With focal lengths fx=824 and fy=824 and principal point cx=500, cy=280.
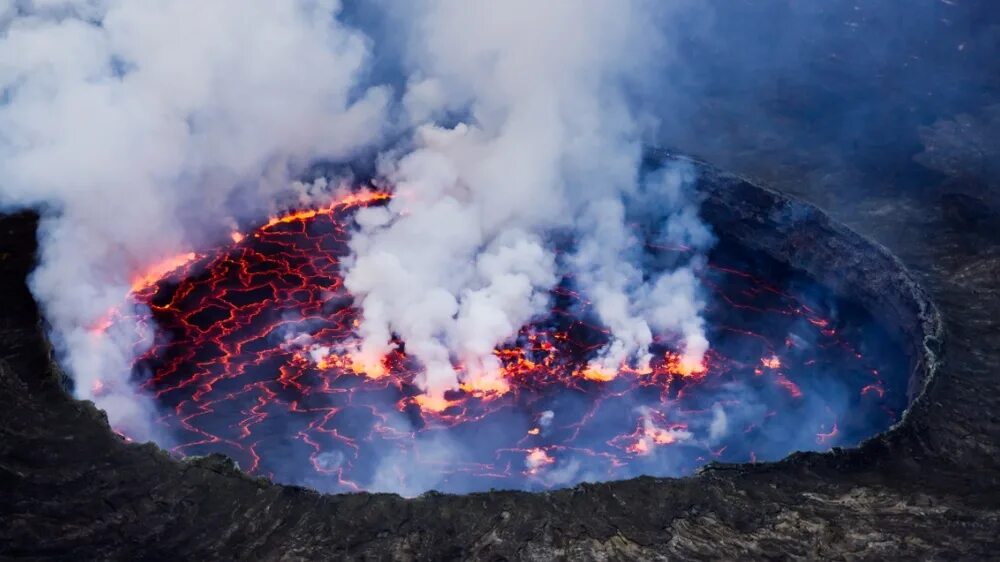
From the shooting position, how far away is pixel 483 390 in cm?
1995

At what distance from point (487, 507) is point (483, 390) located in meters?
6.05

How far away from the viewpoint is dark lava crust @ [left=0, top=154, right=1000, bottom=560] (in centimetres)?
1323

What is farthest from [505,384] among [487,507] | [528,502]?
[487,507]

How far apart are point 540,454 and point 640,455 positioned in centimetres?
224

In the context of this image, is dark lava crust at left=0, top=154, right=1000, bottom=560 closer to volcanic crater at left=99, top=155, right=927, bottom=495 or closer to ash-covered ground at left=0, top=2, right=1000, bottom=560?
ash-covered ground at left=0, top=2, right=1000, bottom=560

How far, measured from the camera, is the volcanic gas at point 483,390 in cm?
1766

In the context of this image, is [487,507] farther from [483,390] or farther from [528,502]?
[483,390]

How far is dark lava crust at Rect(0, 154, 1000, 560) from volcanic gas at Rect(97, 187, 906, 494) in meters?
2.68

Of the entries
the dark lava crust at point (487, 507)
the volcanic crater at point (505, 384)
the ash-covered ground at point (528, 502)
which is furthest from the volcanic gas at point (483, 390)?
the dark lava crust at point (487, 507)

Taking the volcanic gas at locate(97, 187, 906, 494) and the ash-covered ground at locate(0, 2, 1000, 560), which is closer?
the ash-covered ground at locate(0, 2, 1000, 560)

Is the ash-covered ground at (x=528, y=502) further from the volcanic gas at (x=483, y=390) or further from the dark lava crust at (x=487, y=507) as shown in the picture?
the volcanic gas at (x=483, y=390)

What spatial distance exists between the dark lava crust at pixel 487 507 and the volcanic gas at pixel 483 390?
2.68 m

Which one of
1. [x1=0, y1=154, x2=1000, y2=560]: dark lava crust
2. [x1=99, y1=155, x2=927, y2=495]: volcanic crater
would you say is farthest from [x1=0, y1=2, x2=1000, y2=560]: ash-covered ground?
[x1=99, y1=155, x2=927, y2=495]: volcanic crater

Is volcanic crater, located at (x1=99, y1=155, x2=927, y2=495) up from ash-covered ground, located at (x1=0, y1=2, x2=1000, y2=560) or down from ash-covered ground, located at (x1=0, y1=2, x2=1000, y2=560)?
up
